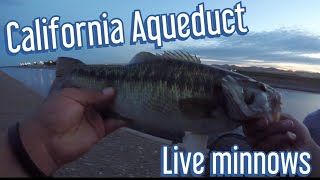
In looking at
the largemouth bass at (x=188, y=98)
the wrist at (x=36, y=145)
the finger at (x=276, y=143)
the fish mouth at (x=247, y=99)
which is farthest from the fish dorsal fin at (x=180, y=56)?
the wrist at (x=36, y=145)

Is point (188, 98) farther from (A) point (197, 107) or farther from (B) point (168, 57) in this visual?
(B) point (168, 57)

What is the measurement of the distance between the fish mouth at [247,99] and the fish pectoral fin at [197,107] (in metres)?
0.09

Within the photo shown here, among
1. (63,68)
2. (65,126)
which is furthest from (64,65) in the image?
(65,126)

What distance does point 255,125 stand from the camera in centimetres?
252

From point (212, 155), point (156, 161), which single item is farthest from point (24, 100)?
point (212, 155)

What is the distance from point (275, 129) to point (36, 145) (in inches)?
56.7

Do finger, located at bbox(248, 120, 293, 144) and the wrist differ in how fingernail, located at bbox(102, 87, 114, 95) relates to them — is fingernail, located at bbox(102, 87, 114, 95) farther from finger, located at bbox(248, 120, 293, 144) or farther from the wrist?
finger, located at bbox(248, 120, 293, 144)

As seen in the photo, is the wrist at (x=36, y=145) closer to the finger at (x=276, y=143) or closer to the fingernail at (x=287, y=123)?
the finger at (x=276, y=143)

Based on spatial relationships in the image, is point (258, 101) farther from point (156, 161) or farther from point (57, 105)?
point (156, 161)

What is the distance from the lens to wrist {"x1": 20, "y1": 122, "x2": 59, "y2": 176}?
2.56 m

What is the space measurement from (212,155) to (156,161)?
117 inches

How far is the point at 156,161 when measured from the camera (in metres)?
6.86

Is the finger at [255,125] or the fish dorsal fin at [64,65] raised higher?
the fish dorsal fin at [64,65]

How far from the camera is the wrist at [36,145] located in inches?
101
